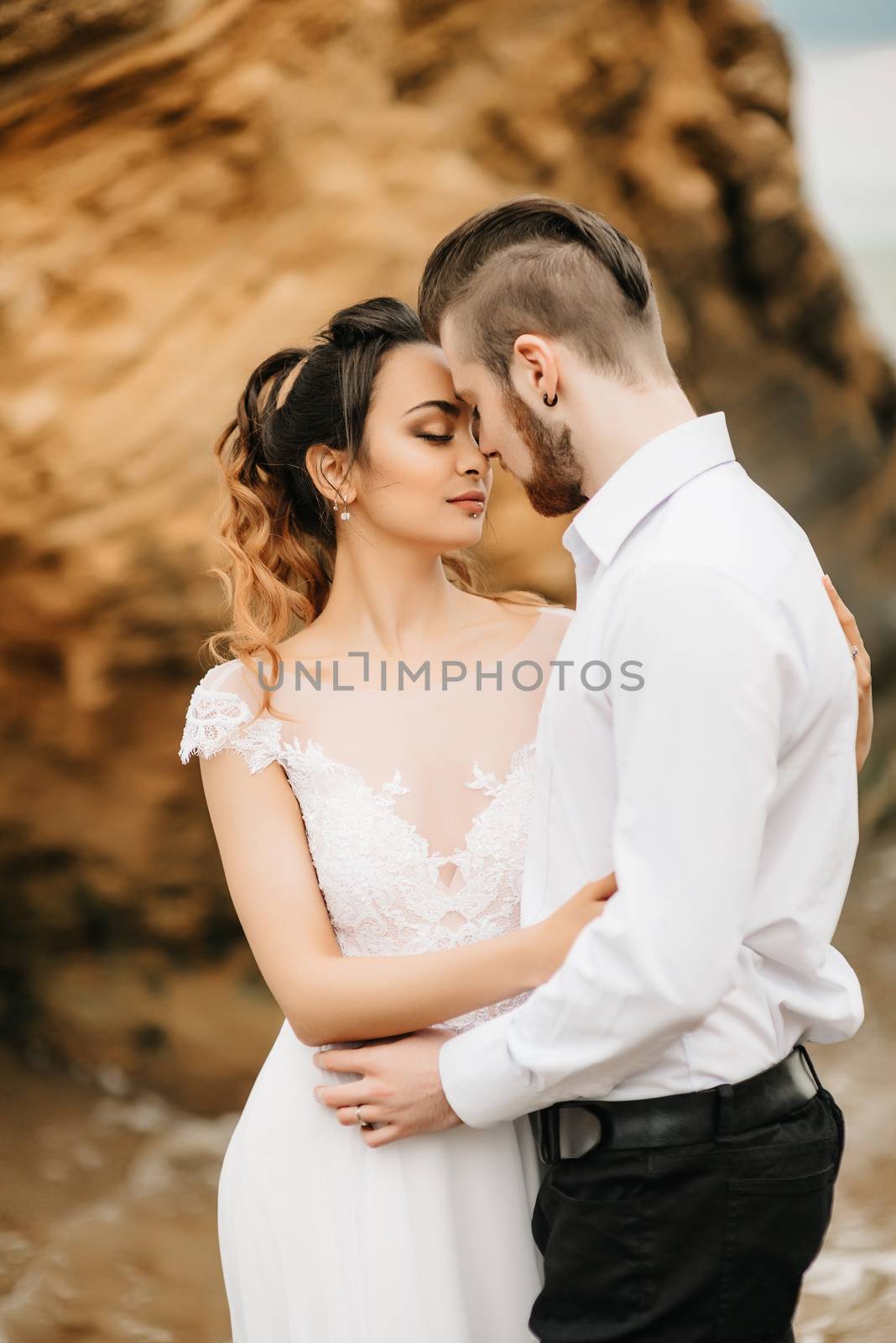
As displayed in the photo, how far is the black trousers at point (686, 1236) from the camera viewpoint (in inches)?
50.4

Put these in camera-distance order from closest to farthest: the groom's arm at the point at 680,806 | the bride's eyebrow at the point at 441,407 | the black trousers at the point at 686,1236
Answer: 1. the groom's arm at the point at 680,806
2. the black trousers at the point at 686,1236
3. the bride's eyebrow at the point at 441,407

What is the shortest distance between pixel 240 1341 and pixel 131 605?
7.19 feet

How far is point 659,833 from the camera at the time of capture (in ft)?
3.80

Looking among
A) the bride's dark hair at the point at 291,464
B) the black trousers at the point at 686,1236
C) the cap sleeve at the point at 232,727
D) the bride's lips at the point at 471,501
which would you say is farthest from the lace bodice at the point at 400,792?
the black trousers at the point at 686,1236

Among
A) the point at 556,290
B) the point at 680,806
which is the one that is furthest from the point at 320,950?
the point at 556,290

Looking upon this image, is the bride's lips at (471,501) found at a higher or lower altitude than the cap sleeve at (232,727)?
higher

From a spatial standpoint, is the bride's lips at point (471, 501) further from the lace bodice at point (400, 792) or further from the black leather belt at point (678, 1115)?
the black leather belt at point (678, 1115)

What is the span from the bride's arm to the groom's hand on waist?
26mm

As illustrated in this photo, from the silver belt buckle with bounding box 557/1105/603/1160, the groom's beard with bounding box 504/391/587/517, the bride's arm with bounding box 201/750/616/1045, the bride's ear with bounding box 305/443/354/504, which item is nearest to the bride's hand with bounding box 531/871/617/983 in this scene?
the bride's arm with bounding box 201/750/616/1045

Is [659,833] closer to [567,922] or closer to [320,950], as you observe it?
[567,922]

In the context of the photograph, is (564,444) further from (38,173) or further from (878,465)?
(878,465)

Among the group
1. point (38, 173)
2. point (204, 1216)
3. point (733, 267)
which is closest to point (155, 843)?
point (204, 1216)

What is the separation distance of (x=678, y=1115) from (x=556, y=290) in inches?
32.3

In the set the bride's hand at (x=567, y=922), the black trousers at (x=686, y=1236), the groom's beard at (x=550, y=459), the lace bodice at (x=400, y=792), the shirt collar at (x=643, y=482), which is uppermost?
the groom's beard at (x=550, y=459)
